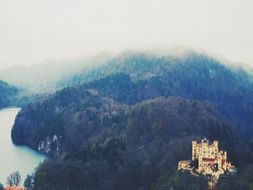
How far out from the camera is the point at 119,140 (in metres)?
84.1

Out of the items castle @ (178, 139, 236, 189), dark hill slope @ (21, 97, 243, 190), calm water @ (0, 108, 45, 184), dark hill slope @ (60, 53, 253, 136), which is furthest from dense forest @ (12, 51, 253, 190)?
calm water @ (0, 108, 45, 184)

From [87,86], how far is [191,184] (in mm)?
91585

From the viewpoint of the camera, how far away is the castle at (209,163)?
61562mm

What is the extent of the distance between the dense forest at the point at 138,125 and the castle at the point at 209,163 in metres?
1.08

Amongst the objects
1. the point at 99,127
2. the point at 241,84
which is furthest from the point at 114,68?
the point at 99,127

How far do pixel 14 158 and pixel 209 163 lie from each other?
156ft

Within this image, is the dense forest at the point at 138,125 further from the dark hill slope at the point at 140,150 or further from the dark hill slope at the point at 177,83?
the dark hill slope at the point at 177,83

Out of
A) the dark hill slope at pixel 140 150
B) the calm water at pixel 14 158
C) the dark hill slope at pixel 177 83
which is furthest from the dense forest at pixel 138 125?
the calm water at pixel 14 158

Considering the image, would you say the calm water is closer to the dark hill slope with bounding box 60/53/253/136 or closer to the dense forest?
the dense forest

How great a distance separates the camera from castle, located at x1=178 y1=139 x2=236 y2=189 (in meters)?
61.6

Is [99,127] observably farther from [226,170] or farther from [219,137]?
[226,170]

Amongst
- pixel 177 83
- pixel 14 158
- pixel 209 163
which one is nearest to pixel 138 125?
pixel 14 158

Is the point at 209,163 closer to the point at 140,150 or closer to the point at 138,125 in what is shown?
the point at 140,150

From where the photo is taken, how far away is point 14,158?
102000mm
